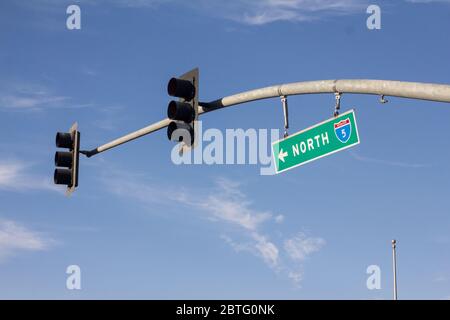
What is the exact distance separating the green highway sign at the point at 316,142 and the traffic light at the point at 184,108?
1553mm

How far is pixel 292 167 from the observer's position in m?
11.9

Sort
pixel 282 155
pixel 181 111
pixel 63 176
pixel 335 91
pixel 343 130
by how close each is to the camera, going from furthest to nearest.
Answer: pixel 63 176, pixel 181 111, pixel 282 155, pixel 343 130, pixel 335 91

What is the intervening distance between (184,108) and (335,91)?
295cm

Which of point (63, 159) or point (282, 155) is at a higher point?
point (63, 159)

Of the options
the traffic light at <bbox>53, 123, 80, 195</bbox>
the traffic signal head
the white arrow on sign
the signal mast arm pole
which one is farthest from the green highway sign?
the traffic light at <bbox>53, 123, 80, 195</bbox>

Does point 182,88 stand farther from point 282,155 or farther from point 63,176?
point 63,176

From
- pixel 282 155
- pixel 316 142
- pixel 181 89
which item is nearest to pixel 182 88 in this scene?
pixel 181 89

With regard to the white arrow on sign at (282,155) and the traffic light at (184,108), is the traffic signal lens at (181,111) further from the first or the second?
the white arrow on sign at (282,155)

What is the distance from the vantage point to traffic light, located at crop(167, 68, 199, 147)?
1272 centimetres

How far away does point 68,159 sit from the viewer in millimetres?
16047

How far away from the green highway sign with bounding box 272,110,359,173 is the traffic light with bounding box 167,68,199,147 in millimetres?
1553

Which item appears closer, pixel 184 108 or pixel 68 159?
pixel 184 108

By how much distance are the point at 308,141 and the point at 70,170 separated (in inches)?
258

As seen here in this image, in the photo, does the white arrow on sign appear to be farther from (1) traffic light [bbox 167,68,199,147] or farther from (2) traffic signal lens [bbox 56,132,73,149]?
(2) traffic signal lens [bbox 56,132,73,149]
